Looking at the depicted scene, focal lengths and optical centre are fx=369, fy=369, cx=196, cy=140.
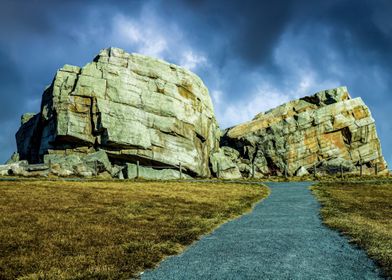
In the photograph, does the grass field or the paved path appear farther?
the grass field

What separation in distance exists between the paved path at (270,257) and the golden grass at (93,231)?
2.74 feet

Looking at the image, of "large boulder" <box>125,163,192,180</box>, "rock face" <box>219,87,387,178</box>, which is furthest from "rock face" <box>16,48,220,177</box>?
"rock face" <box>219,87,387,178</box>

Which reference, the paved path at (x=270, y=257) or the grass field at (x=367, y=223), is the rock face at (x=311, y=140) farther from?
the paved path at (x=270, y=257)

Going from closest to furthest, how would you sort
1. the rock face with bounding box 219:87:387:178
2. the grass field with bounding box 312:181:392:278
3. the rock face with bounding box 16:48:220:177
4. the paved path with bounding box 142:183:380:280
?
the paved path with bounding box 142:183:380:280
the grass field with bounding box 312:181:392:278
the rock face with bounding box 16:48:220:177
the rock face with bounding box 219:87:387:178

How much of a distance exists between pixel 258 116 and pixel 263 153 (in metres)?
14.4

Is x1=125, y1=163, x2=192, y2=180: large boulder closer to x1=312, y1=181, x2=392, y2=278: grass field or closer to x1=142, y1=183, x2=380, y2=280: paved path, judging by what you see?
x1=312, y1=181, x2=392, y2=278: grass field

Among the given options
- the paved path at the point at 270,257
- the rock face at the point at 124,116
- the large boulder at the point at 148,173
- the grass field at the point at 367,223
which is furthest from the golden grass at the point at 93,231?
the rock face at the point at 124,116

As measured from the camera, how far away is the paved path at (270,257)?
8016 mm

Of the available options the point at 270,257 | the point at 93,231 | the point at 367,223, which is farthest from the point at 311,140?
the point at 270,257

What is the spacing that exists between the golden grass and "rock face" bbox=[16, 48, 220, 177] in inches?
1364

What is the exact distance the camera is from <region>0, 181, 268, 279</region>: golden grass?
28.7 feet

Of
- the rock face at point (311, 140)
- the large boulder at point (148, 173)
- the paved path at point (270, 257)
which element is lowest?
the paved path at point (270, 257)

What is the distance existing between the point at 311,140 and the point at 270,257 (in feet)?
257

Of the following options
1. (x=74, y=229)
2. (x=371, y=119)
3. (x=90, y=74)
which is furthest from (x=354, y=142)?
(x=74, y=229)
